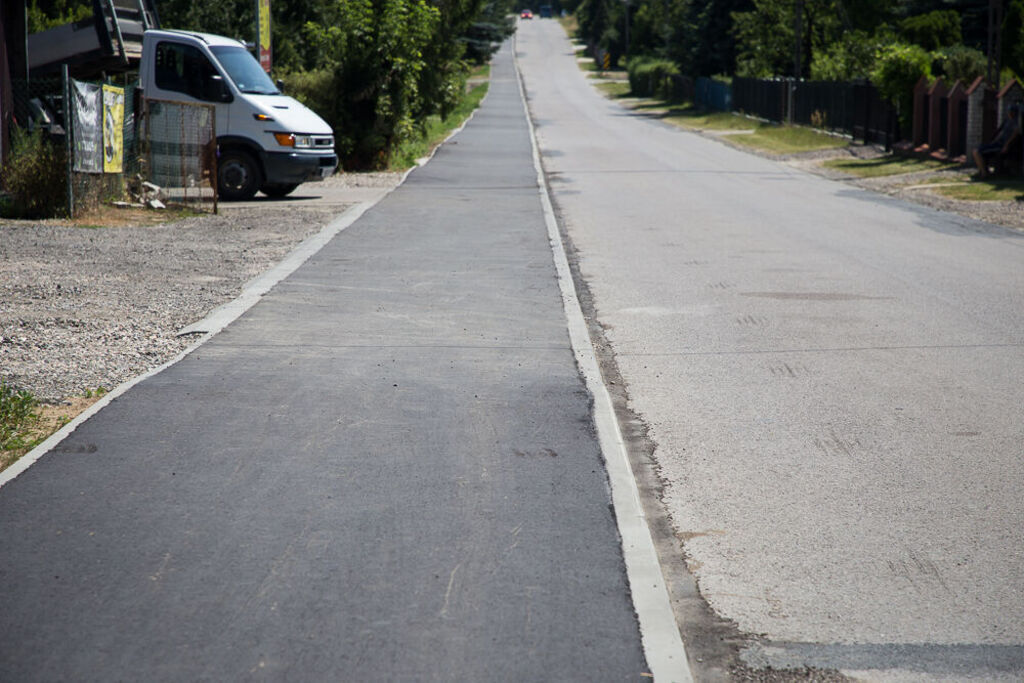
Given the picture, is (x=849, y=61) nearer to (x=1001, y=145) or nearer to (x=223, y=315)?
(x=1001, y=145)

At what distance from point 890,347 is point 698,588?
5.08 m

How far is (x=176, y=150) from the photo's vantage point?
19250 mm

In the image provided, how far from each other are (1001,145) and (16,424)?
2349 centimetres

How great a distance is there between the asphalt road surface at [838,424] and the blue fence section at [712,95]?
168ft

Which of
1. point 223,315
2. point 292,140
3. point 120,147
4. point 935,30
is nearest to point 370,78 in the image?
point 292,140

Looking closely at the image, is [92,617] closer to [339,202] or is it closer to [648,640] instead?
[648,640]

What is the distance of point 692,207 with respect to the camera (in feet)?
67.8

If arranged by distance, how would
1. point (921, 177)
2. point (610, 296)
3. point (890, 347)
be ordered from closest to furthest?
point (890, 347) → point (610, 296) → point (921, 177)

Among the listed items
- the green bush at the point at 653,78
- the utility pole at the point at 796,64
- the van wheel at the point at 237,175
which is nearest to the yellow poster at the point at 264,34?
the van wheel at the point at 237,175

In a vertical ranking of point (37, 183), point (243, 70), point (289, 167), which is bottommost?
point (37, 183)

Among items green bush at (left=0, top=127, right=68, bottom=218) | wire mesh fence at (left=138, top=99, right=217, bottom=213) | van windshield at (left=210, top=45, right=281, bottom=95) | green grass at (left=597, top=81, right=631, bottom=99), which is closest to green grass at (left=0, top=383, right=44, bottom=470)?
green bush at (left=0, top=127, right=68, bottom=218)

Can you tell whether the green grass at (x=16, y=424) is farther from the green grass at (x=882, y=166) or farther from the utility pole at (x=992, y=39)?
the utility pole at (x=992, y=39)

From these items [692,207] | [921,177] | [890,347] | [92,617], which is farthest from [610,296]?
[921,177]

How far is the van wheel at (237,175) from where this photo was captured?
20859mm
